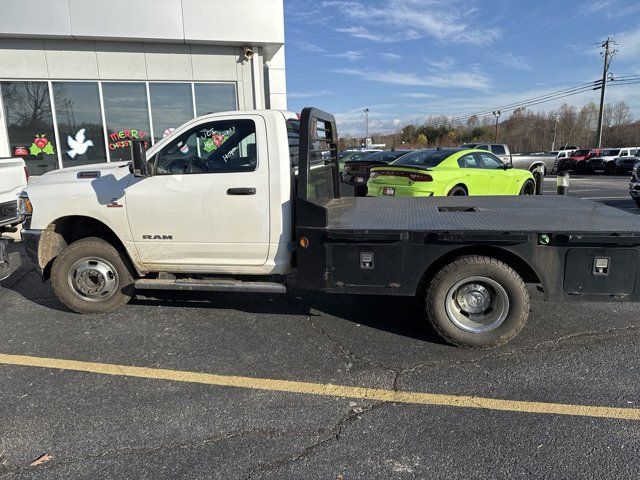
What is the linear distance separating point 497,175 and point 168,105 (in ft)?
28.5

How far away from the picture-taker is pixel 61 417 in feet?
10.00

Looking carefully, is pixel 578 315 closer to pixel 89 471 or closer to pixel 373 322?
pixel 373 322

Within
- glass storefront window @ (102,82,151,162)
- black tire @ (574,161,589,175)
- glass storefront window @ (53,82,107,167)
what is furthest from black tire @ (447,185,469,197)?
black tire @ (574,161,589,175)

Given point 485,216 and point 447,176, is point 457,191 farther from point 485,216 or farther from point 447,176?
point 485,216

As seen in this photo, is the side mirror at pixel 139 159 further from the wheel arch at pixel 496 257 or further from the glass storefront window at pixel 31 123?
the glass storefront window at pixel 31 123

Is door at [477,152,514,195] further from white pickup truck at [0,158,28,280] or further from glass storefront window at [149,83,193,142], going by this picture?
white pickup truck at [0,158,28,280]

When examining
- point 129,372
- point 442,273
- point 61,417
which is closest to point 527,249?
point 442,273

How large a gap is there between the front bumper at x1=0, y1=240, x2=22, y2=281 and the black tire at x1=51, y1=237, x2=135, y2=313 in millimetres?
1272

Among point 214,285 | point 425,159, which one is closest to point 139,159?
point 214,285

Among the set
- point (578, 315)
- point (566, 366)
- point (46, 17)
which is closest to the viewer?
point (566, 366)

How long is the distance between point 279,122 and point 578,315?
358cm

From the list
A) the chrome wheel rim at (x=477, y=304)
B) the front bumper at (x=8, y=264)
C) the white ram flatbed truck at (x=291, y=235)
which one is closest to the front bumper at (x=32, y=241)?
the white ram flatbed truck at (x=291, y=235)

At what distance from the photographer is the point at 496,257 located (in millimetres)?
3918

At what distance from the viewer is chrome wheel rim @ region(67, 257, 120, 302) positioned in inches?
185
